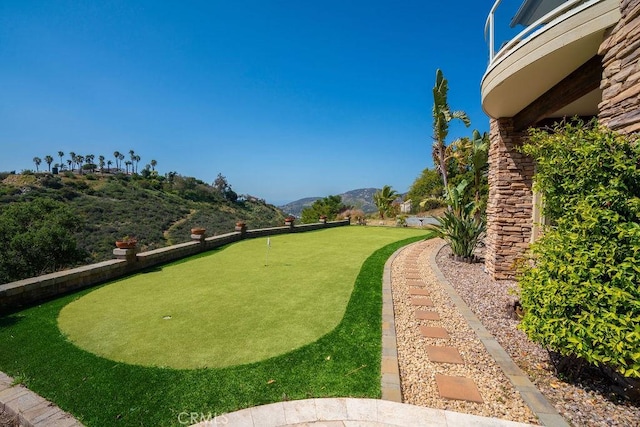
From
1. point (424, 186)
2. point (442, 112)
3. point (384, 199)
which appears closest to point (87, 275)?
point (442, 112)

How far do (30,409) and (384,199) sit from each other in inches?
924

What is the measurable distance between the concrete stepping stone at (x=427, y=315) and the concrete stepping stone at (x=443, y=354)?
3.18 ft

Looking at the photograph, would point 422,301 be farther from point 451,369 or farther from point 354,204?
point 354,204

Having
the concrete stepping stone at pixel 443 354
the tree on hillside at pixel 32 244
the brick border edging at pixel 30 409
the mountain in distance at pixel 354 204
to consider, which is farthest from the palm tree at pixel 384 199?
the brick border edging at pixel 30 409

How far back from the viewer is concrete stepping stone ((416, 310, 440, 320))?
4879 millimetres

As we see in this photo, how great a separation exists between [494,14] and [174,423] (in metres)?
8.14

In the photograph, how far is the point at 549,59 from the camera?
425 centimetres

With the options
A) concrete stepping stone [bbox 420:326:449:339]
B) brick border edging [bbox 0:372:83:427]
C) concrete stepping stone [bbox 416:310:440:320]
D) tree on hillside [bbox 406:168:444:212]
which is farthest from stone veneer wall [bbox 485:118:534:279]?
tree on hillside [bbox 406:168:444:212]

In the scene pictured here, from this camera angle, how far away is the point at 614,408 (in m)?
2.73

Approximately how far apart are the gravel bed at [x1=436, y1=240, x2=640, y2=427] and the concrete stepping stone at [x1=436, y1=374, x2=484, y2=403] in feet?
2.24

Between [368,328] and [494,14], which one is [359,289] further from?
[494,14]

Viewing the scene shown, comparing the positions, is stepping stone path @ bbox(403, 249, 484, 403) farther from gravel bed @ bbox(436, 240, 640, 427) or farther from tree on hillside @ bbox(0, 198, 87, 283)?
tree on hillside @ bbox(0, 198, 87, 283)

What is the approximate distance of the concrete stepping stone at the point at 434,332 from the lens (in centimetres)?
424

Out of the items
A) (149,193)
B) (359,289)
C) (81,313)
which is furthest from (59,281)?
(149,193)
